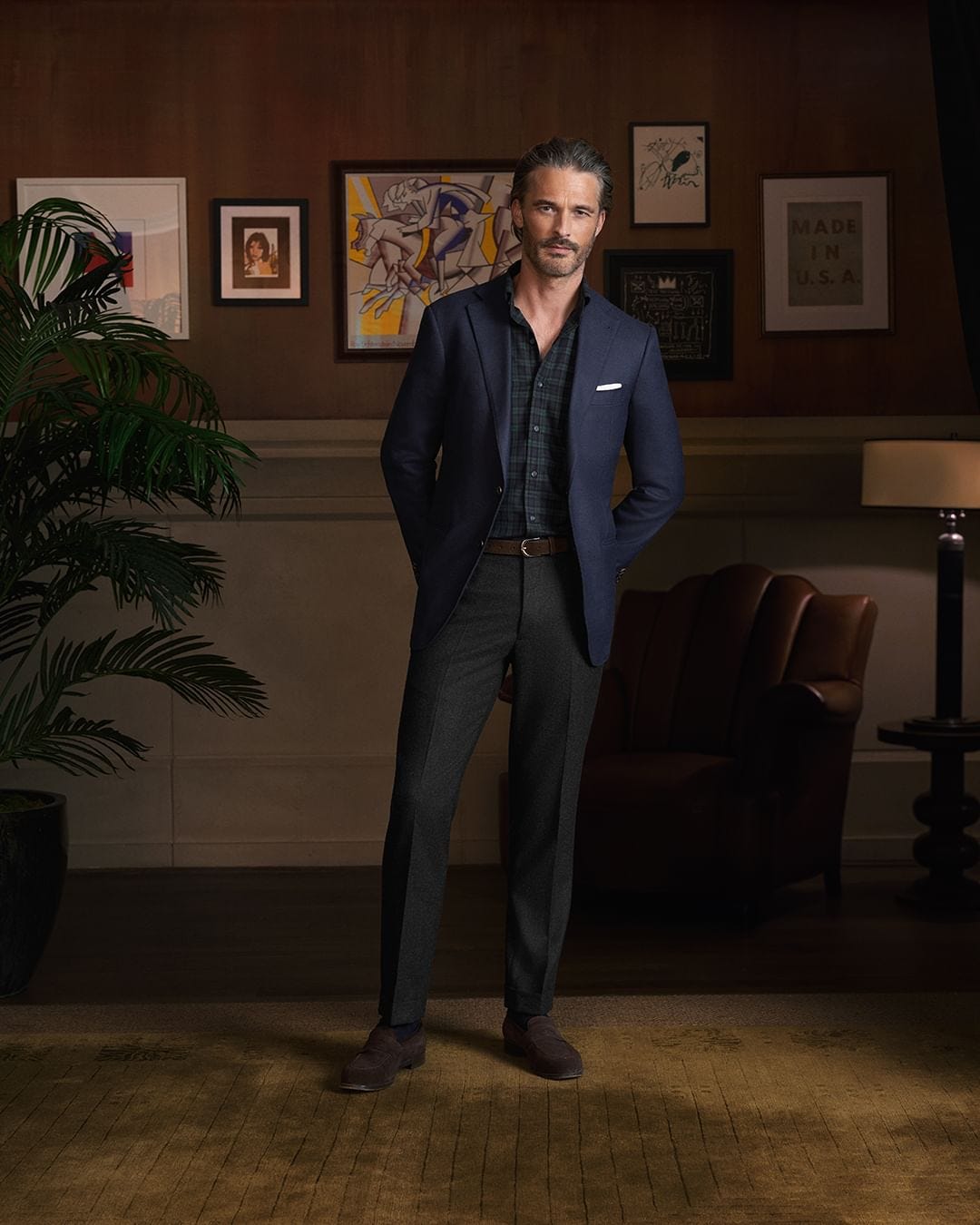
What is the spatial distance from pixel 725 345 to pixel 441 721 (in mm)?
2637

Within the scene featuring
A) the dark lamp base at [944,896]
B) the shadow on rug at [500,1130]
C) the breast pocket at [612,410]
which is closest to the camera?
the shadow on rug at [500,1130]

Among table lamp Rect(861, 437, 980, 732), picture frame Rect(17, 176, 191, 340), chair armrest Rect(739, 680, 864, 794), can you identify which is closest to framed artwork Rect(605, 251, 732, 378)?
table lamp Rect(861, 437, 980, 732)

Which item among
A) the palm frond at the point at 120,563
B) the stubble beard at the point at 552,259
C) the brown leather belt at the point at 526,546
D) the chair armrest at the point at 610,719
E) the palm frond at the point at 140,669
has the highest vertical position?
the stubble beard at the point at 552,259

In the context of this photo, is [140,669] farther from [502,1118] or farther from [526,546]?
[502,1118]

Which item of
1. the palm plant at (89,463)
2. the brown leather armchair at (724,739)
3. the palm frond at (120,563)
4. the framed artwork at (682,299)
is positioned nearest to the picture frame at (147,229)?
the palm plant at (89,463)

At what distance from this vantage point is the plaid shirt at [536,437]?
9.06 ft

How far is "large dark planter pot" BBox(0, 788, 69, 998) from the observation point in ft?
11.2

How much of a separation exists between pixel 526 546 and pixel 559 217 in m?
0.61

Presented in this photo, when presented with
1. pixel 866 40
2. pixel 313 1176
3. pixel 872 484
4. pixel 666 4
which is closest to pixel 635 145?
pixel 666 4

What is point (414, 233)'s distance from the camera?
16.2 ft

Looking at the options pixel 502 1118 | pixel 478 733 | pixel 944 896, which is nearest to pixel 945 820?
pixel 944 896

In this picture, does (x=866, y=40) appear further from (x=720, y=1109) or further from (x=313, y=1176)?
(x=313, y=1176)

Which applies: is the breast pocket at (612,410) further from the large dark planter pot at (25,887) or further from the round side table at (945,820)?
the round side table at (945,820)

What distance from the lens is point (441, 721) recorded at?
277cm
